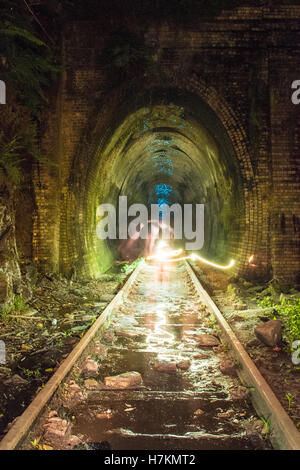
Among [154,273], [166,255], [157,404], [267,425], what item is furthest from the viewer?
[166,255]

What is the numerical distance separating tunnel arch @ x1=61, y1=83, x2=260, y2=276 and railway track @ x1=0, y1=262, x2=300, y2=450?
4461 millimetres

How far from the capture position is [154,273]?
12344mm

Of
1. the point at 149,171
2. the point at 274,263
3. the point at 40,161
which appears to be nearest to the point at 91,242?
the point at 40,161

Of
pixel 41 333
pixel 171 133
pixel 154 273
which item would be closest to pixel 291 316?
pixel 41 333

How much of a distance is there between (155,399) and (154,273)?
9.33m

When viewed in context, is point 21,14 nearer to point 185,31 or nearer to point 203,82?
point 185,31

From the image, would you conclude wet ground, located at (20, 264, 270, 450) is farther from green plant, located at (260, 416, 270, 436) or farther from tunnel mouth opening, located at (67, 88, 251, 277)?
tunnel mouth opening, located at (67, 88, 251, 277)

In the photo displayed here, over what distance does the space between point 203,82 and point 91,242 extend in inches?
219

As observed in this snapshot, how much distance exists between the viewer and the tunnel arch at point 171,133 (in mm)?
8578

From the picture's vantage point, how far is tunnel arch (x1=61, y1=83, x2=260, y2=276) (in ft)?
28.1

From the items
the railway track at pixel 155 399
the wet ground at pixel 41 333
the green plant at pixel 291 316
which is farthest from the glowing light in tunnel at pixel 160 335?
the green plant at pixel 291 316

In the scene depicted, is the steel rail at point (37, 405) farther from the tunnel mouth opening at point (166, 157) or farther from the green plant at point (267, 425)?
the tunnel mouth opening at point (166, 157)

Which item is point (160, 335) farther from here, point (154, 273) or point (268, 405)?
point (154, 273)

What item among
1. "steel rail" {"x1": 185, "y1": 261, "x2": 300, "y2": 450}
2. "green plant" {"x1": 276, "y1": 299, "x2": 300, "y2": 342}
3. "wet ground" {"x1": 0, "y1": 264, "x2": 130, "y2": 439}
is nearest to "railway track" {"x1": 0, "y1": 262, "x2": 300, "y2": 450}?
"steel rail" {"x1": 185, "y1": 261, "x2": 300, "y2": 450}
